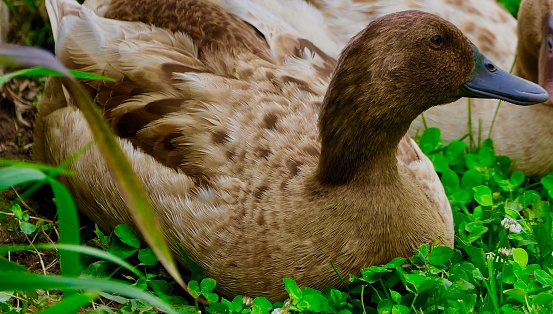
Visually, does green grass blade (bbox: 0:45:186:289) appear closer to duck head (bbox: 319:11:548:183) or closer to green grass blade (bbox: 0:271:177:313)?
green grass blade (bbox: 0:271:177:313)

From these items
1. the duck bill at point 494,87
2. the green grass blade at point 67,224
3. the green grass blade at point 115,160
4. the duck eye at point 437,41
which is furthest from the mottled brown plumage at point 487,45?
the green grass blade at point 115,160

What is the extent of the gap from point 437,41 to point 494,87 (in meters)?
0.31

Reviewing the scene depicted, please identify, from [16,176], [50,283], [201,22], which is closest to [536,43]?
[201,22]

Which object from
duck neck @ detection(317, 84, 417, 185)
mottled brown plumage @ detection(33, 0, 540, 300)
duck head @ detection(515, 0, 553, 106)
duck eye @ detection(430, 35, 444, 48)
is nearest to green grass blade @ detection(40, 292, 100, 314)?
mottled brown plumage @ detection(33, 0, 540, 300)

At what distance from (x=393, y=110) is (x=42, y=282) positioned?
155cm

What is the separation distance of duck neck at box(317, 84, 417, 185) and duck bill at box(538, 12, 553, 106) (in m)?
1.41

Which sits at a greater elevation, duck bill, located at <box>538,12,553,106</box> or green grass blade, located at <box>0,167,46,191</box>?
duck bill, located at <box>538,12,553,106</box>

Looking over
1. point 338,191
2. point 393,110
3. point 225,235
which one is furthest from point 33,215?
point 393,110

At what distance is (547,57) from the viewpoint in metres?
4.72

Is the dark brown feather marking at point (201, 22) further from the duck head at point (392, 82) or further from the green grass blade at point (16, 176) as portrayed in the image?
the green grass blade at point (16, 176)

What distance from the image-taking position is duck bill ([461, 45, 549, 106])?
3.61 metres

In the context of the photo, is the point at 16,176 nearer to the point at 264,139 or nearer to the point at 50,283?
the point at 50,283

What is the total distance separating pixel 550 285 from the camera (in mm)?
3572

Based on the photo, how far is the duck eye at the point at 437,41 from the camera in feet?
11.5
